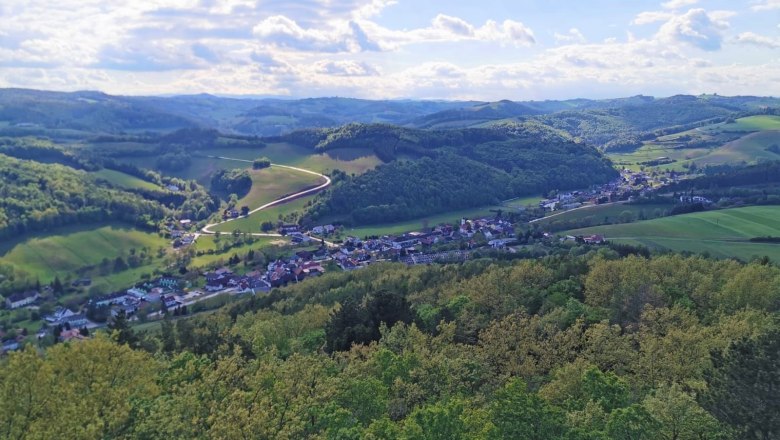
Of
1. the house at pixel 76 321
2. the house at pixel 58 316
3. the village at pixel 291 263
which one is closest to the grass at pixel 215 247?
the village at pixel 291 263

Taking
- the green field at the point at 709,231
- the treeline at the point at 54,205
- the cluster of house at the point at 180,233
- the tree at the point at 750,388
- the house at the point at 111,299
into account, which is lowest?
the house at the point at 111,299

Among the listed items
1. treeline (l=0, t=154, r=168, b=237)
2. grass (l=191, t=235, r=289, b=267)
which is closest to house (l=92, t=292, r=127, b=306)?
grass (l=191, t=235, r=289, b=267)

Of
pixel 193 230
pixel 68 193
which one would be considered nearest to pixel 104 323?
pixel 193 230

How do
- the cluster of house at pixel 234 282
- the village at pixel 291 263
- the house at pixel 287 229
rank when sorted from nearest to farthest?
the village at pixel 291 263 < the cluster of house at pixel 234 282 < the house at pixel 287 229

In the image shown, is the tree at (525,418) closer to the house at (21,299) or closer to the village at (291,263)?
the village at (291,263)

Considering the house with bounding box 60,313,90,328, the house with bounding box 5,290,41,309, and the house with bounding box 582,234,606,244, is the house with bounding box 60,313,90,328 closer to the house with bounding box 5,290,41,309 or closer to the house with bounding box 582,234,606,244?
the house with bounding box 5,290,41,309

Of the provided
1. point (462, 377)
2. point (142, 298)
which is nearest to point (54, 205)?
point (142, 298)

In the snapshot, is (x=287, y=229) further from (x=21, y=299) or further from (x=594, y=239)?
(x=594, y=239)
